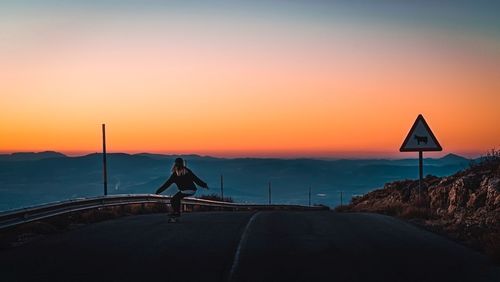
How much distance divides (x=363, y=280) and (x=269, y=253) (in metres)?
2.51

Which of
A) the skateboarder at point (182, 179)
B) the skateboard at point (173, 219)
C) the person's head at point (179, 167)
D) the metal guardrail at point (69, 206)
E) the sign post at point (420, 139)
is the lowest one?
the skateboard at point (173, 219)

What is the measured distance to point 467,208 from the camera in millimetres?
18172

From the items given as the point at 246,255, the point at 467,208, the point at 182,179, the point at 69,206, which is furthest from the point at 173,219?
the point at 467,208

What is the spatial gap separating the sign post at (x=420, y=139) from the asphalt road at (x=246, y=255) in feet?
15.4

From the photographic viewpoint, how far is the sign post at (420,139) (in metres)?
20.5

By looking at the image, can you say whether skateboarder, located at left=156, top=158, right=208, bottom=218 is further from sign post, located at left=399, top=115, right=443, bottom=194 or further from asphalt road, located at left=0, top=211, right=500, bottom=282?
sign post, located at left=399, top=115, right=443, bottom=194

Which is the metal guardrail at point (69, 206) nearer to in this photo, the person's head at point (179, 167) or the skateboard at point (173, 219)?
the skateboard at point (173, 219)

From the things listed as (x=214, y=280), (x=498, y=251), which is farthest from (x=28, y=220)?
(x=498, y=251)

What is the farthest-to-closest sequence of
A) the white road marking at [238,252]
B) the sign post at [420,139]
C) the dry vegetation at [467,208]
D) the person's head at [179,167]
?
the sign post at [420,139] < the person's head at [179,167] < the dry vegetation at [467,208] < the white road marking at [238,252]

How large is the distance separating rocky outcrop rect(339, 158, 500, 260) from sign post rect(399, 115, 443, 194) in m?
1.27

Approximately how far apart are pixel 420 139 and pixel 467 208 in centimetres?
308

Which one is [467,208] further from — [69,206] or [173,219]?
[69,206]

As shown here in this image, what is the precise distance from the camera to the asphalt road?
9.97m

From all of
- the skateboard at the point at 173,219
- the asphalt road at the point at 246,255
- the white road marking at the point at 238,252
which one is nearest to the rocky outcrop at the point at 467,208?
the asphalt road at the point at 246,255
